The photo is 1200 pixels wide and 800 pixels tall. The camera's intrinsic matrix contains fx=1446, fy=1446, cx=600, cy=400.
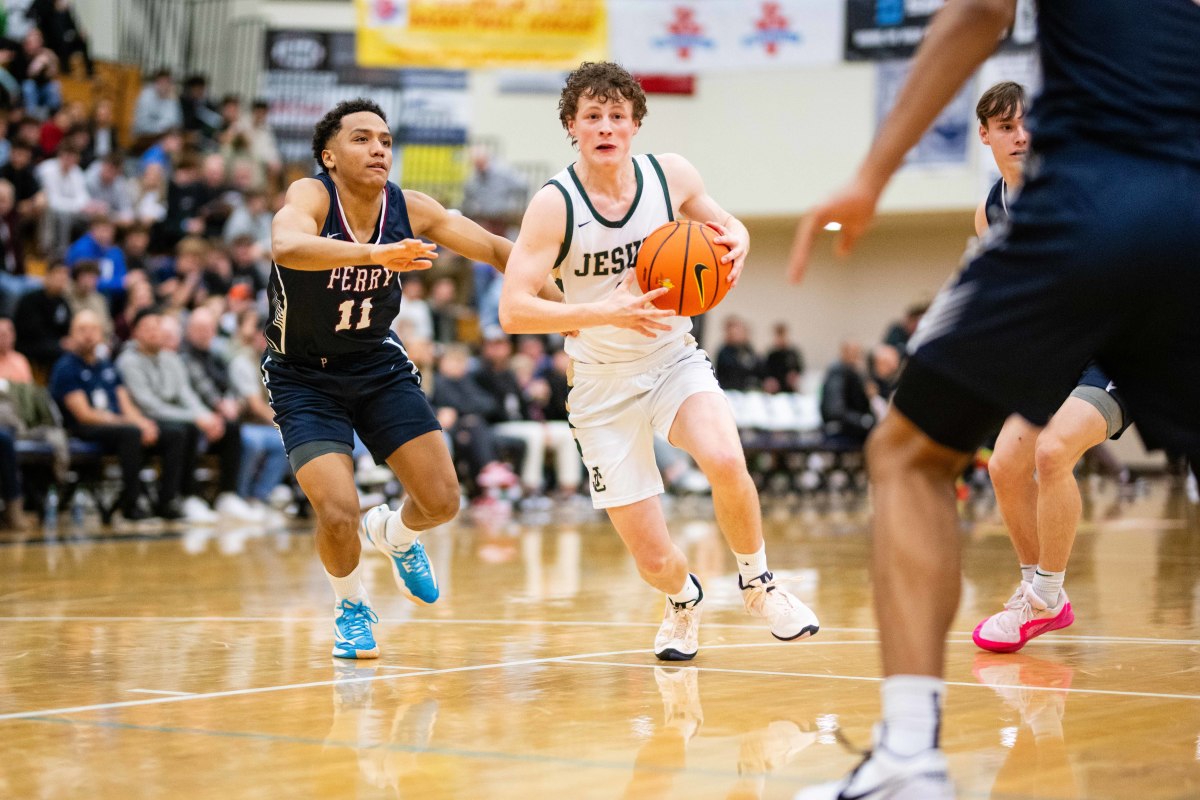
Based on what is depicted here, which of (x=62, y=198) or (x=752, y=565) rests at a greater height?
(x=62, y=198)

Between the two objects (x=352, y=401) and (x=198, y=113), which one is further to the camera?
(x=198, y=113)

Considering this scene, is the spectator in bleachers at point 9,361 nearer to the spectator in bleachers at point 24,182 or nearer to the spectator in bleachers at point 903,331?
the spectator in bleachers at point 24,182

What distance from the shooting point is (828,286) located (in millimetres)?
23969

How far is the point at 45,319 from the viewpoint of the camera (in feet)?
42.2

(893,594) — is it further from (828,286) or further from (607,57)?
(828,286)

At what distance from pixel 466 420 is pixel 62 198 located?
16.5 feet

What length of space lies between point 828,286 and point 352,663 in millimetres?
19559

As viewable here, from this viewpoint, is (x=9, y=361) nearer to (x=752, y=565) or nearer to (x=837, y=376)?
(x=752, y=565)

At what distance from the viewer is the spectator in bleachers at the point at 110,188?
1559 centimetres

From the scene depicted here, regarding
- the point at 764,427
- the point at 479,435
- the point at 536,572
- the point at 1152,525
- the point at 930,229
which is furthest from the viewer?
the point at 930,229

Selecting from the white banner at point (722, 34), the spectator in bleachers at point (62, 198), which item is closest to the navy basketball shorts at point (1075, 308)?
the white banner at point (722, 34)

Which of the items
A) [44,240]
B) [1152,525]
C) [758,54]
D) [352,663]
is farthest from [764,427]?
[352,663]

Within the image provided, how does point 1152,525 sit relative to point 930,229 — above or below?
below

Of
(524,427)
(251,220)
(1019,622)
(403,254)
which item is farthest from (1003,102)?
(251,220)
